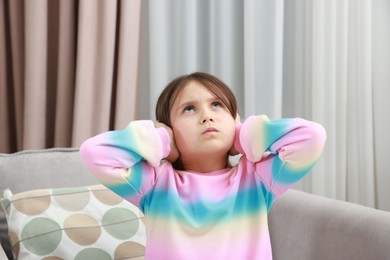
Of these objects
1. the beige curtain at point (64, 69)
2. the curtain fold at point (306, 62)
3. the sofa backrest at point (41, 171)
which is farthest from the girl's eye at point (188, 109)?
the curtain fold at point (306, 62)

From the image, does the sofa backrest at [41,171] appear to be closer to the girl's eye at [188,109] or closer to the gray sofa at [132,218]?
the gray sofa at [132,218]

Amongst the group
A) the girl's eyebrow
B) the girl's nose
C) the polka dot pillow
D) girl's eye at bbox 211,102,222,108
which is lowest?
the polka dot pillow

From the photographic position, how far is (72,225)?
5.11ft

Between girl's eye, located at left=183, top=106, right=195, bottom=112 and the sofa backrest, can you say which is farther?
the sofa backrest

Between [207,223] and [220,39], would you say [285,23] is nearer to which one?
[220,39]

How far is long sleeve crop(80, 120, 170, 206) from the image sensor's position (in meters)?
1.13

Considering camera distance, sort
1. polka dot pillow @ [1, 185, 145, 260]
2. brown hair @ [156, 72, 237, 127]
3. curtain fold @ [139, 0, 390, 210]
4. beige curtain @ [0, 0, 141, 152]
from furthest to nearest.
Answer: curtain fold @ [139, 0, 390, 210], beige curtain @ [0, 0, 141, 152], polka dot pillow @ [1, 185, 145, 260], brown hair @ [156, 72, 237, 127]

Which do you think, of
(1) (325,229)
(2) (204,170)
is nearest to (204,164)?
(2) (204,170)

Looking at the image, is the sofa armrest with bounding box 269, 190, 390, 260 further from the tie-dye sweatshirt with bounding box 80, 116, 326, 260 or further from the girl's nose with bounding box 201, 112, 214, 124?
the girl's nose with bounding box 201, 112, 214, 124

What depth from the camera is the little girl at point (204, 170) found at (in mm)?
1124

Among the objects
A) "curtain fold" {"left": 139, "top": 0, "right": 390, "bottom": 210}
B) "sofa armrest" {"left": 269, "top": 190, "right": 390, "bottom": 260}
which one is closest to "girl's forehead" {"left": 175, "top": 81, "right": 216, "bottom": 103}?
"sofa armrest" {"left": 269, "top": 190, "right": 390, "bottom": 260}

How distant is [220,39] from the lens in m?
2.46

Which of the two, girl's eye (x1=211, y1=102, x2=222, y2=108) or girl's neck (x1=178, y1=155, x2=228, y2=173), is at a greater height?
girl's eye (x1=211, y1=102, x2=222, y2=108)

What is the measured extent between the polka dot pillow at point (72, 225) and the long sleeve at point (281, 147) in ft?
1.81
